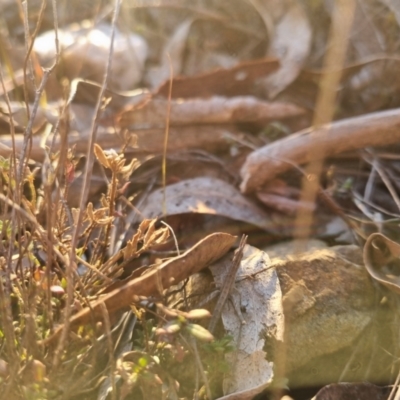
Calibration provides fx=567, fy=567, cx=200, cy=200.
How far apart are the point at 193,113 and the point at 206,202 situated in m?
0.57

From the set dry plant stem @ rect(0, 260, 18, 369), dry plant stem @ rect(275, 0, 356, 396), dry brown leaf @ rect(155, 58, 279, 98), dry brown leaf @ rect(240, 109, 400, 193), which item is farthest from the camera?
dry brown leaf @ rect(155, 58, 279, 98)

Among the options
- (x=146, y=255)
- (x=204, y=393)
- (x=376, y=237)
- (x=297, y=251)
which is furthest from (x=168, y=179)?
(x=204, y=393)

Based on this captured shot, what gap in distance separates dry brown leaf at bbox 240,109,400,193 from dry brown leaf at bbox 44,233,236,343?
64 cm

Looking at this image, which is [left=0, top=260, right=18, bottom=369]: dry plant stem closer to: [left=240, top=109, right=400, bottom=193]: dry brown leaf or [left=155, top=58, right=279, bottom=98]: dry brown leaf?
[left=240, top=109, right=400, bottom=193]: dry brown leaf

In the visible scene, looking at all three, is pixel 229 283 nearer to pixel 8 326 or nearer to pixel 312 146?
pixel 8 326

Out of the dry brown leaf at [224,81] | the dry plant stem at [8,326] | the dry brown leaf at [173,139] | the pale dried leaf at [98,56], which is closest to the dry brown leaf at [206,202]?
the dry brown leaf at [173,139]

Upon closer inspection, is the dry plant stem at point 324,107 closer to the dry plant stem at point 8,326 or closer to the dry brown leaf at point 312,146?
the dry brown leaf at point 312,146

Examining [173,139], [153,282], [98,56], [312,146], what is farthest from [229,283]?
[98,56]

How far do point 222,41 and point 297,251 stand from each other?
1743mm

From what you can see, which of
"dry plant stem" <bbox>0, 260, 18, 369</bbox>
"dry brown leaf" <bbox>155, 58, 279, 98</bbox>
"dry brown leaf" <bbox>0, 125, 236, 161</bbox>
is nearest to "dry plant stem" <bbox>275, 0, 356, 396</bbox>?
"dry brown leaf" <bbox>155, 58, 279, 98</bbox>

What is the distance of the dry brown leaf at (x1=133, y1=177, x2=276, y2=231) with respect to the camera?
1855mm

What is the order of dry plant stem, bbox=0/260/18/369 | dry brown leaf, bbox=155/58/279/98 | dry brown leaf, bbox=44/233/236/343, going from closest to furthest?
dry plant stem, bbox=0/260/18/369 → dry brown leaf, bbox=44/233/236/343 → dry brown leaf, bbox=155/58/279/98

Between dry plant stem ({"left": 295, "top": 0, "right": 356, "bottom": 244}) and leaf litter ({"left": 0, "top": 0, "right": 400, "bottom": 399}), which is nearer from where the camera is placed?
leaf litter ({"left": 0, "top": 0, "right": 400, "bottom": 399})

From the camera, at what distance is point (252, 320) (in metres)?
1.40
